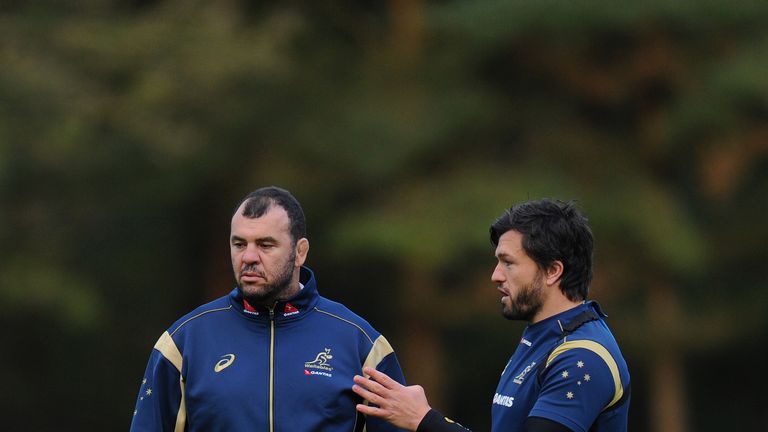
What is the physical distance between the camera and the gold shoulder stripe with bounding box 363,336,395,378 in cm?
588

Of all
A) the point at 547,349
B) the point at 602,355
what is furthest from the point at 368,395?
the point at 602,355

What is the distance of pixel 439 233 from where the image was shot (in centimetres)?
1667

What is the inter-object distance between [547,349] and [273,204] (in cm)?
139

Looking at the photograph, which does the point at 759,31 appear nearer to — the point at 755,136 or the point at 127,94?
the point at 755,136

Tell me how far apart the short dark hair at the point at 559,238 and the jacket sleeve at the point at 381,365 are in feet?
2.73

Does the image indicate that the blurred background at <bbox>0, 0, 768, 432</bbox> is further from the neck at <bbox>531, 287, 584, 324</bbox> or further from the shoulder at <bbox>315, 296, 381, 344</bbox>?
the neck at <bbox>531, 287, 584, 324</bbox>

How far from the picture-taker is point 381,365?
5906 millimetres

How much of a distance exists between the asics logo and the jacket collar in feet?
0.71

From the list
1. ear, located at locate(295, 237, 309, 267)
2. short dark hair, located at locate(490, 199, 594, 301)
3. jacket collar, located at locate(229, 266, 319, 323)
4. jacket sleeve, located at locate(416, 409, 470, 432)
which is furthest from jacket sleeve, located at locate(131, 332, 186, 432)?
short dark hair, located at locate(490, 199, 594, 301)

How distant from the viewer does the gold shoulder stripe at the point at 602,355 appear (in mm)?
5078

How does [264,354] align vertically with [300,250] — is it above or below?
below

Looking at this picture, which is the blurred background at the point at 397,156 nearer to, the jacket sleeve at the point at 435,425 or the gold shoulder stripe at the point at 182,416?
the gold shoulder stripe at the point at 182,416

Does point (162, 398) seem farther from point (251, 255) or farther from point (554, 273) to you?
point (554, 273)

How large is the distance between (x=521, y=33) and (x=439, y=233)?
2.95 m
